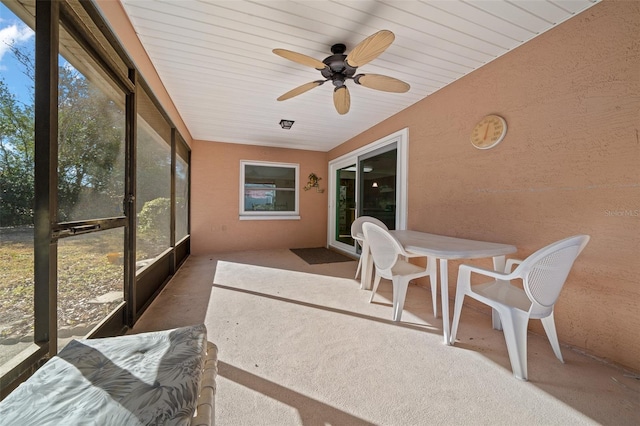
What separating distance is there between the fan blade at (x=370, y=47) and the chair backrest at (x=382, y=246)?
1.30 meters

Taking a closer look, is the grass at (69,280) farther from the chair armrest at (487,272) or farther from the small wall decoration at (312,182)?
the small wall decoration at (312,182)

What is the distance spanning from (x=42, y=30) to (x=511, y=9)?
106 inches

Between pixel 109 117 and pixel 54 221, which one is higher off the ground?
pixel 109 117

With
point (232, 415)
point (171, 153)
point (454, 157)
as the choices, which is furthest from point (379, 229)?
point (171, 153)

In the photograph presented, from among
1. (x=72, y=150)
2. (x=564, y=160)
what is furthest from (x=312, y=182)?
(x=72, y=150)

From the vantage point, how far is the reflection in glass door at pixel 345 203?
5.25 m

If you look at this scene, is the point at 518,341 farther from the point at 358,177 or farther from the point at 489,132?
the point at 358,177

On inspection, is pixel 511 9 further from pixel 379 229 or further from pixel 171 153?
pixel 171 153

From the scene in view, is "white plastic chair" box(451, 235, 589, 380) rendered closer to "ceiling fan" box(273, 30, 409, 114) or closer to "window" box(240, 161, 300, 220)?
"ceiling fan" box(273, 30, 409, 114)

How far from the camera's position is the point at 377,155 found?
4086 millimetres

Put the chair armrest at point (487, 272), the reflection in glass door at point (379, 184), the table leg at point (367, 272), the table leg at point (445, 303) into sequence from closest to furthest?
1. the chair armrest at point (487, 272)
2. the table leg at point (445, 303)
3. the table leg at point (367, 272)
4. the reflection in glass door at point (379, 184)

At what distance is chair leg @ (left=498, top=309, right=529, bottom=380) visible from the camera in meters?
1.42

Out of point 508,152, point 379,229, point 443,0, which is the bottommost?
point 379,229

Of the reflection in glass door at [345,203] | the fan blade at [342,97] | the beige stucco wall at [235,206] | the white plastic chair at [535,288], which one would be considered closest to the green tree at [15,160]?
the fan blade at [342,97]
